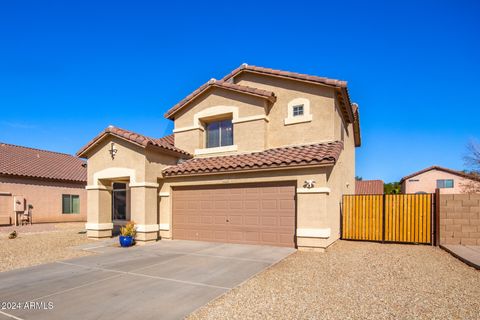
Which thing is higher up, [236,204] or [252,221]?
[236,204]

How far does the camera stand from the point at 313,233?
10.1 meters

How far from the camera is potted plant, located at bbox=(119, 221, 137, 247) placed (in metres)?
11.4

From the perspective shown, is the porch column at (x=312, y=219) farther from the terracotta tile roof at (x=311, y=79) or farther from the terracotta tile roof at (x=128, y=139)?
the terracotta tile roof at (x=128, y=139)

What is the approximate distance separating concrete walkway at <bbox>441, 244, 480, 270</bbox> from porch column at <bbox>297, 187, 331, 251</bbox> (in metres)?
3.90

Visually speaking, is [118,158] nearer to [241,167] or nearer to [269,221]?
[241,167]

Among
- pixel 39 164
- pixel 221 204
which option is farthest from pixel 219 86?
pixel 39 164

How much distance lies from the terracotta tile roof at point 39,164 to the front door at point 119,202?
20.7ft

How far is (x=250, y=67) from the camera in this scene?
48.3 ft

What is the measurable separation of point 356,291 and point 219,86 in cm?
1108

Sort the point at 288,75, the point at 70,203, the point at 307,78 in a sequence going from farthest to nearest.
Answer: the point at 70,203 → the point at 288,75 → the point at 307,78

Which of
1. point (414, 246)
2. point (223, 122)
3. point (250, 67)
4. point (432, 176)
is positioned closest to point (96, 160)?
point (223, 122)

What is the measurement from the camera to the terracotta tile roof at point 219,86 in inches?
521

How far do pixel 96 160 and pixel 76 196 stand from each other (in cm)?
1274

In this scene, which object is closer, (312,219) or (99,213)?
(312,219)
